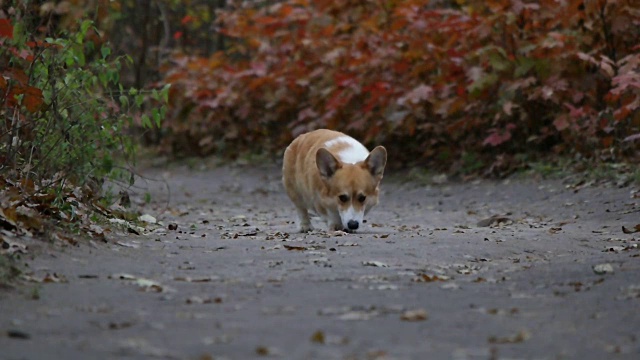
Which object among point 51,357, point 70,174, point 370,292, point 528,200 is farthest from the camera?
point 528,200

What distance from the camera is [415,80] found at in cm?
1441

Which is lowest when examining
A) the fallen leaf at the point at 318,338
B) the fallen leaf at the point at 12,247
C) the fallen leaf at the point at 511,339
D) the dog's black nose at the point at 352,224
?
the dog's black nose at the point at 352,224

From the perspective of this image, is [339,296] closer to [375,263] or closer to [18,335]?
[375,263]

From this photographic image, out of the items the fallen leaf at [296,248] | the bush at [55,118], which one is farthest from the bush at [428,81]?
the bush at [55,118]

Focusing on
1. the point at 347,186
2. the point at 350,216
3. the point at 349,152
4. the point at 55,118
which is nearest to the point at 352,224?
the point at 350,216

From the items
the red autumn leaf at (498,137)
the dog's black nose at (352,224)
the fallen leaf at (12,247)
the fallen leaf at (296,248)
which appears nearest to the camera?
the fallen leaf at (12,247)

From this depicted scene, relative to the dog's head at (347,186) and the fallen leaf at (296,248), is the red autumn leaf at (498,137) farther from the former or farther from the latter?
the fallen leaf at (296,248)

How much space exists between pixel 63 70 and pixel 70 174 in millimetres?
859

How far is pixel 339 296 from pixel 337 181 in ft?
11.0

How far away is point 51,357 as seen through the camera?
338 centimetres

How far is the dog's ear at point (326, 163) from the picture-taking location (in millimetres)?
8039

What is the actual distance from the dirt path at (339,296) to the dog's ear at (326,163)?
1.72 feet

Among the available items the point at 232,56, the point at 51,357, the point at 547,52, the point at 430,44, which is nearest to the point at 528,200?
the point at 547,52

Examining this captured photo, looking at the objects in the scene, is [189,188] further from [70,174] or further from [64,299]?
[64,299]
